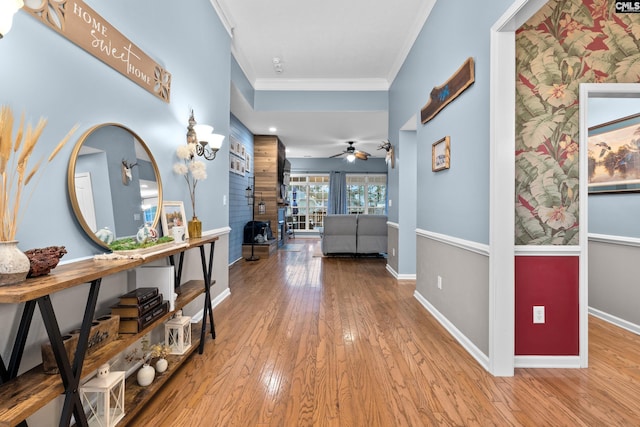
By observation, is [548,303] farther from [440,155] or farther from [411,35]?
[411,35]

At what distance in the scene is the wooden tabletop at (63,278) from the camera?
2.96 ft

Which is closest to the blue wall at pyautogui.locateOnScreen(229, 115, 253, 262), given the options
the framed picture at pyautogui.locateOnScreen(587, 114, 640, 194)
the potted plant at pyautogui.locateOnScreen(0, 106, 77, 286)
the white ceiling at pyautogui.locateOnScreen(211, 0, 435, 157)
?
the white ceiling at pyautogui.locateOnScreen(211, 0, 435, 157)

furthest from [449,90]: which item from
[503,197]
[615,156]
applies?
[615,156]

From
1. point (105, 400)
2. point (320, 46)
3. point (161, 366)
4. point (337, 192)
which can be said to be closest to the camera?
point (105, 400)

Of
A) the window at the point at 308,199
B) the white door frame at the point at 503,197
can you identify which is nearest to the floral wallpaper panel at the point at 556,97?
the white door frame at the point at 503,197

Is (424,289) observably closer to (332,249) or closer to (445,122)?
(445,122)

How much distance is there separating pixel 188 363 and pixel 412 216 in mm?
3503

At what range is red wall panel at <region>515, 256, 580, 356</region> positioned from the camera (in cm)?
207

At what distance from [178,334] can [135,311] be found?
1.94 feet

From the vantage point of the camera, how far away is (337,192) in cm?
1114

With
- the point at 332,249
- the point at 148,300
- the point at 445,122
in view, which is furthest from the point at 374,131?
the point at 148,300

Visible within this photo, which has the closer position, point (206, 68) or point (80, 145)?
point (80, 145)

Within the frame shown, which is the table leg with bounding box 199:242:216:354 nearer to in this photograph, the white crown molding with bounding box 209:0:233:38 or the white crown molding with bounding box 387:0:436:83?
the white crown molding with bounding box 209:0:233:38

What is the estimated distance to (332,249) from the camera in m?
6.50
